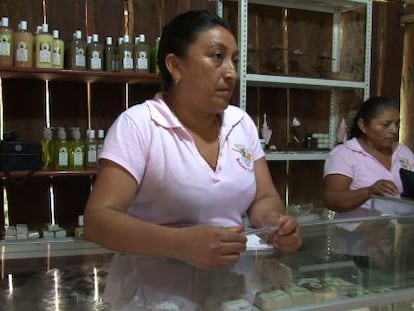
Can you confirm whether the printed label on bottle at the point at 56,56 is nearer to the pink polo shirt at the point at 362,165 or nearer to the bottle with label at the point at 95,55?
the bottle with label at the point at 95,55

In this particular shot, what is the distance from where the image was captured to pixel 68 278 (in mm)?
975

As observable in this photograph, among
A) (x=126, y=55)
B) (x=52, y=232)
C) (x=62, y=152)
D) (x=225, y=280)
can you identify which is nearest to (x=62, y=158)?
(x=62, y=152)

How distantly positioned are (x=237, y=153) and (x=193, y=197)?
7.8 inches

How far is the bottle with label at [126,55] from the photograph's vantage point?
225 cm

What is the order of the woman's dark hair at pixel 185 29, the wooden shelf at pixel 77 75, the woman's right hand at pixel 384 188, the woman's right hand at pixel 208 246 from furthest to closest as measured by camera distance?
the wooden shelf at pixel 77 75 → the woman's right hand at pixel 384 188 → the woman's dark hair at pixel 185 29 → the woman's right hand at pixel 208 246

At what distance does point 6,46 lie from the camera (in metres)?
2.03

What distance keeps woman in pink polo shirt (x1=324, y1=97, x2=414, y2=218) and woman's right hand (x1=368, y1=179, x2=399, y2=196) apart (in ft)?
0.33

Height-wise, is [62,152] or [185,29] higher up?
[185,29]

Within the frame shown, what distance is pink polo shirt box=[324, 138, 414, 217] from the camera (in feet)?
7.23

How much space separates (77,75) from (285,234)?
1473mm

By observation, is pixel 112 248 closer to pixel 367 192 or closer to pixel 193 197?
pixel 193 197

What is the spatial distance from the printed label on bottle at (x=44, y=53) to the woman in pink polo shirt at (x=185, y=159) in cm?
108

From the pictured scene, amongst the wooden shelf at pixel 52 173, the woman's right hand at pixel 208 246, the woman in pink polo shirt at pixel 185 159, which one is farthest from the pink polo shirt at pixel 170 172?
the wooden shelf at pixel 52 173

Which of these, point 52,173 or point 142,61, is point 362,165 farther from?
point 52,173
